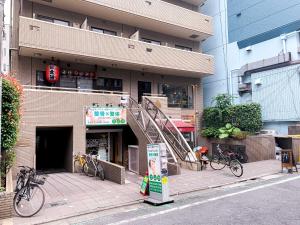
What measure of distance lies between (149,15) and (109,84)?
5369mm

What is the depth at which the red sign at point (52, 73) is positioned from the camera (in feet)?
51.5

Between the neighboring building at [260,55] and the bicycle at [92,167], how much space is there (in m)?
13.5

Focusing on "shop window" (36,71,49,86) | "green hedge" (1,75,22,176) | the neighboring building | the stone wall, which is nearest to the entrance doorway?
"shop window" (36,71,49,86)

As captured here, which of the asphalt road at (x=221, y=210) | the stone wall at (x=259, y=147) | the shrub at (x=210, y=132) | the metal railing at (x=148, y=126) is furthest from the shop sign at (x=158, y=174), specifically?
the shrub at (x=210, y=132)

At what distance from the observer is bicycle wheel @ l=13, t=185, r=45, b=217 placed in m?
7.69

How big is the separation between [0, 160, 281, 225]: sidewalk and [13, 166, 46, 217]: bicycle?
235mm

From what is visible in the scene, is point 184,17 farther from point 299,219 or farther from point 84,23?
point 299,219

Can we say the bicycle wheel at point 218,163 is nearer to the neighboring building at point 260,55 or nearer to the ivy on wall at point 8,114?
the neighboring building at point 260,55

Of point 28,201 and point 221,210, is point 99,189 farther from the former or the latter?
point 221,210

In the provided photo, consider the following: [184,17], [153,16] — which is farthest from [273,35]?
[153,16]

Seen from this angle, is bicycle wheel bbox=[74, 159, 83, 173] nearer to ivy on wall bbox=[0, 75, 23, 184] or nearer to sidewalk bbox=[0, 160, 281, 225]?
sidewalk bbox=[0, 160, 281, 225]

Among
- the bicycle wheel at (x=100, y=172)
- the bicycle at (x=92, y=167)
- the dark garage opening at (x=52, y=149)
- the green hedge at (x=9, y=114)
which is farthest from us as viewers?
the dark garage opening at (x=52, y=149)

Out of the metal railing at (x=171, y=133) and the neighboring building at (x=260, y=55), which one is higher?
the neighboring building at (x=260, y=55)

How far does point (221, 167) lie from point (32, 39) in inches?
468
